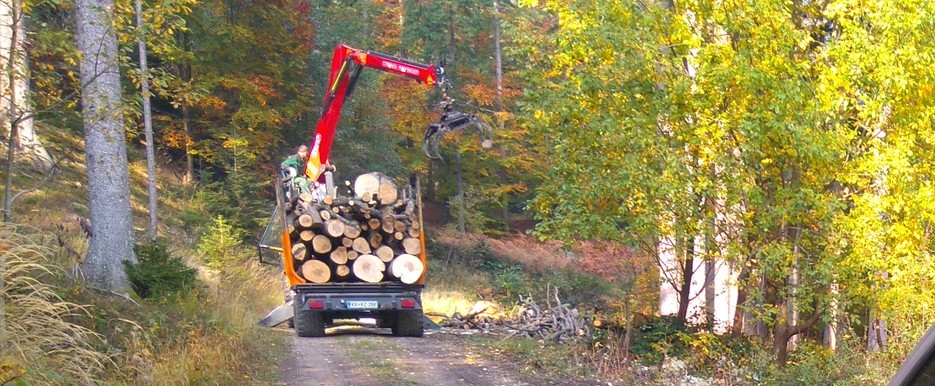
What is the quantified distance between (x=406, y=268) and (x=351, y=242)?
2.96ft

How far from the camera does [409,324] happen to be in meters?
15.0

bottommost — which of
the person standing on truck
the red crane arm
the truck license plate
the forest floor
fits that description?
the forest floor

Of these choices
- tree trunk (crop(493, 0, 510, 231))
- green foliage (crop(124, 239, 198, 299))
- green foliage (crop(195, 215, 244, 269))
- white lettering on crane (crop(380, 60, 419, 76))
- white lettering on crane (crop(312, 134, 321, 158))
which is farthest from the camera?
tree trunk (crop(493, 0, 510, 231))

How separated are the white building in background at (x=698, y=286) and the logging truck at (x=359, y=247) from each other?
125 inches

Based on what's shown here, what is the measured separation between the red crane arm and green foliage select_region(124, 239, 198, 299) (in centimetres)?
354

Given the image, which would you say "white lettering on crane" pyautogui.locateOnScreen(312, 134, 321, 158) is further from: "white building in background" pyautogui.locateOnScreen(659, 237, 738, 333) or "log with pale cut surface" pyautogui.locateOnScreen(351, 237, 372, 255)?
"white building in background" pyautogui.locateOnScreen(659, 237, 738, 333)

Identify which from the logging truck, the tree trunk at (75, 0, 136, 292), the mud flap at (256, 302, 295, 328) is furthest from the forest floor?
the tree trunk at (75, 0, 136, 292)

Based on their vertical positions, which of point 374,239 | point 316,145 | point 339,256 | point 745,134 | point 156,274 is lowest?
point 156,274

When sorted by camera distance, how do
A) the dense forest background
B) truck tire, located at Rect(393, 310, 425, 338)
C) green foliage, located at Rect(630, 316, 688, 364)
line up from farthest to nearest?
truck tire, located at Rect(393, 310, 425, 338)
green foliage, located at Rect(630, 316, 688, 364)
the dense forest background

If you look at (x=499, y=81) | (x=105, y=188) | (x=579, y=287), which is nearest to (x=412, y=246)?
(x=105, y=188)

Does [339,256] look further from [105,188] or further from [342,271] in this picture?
[105,188]

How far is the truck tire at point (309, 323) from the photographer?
1415 centimetres

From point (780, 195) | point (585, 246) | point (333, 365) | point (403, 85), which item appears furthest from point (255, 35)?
point (780, 195)

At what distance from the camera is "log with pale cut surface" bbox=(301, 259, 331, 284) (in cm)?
1394
